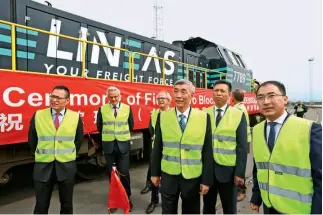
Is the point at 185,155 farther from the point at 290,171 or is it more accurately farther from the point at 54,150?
the point at 54,150

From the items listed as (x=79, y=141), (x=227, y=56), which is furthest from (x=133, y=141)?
(x=227, y=56)

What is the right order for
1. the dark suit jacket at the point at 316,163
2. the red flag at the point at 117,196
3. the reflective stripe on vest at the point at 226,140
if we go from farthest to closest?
1. the red flag at the point at 117,196
2. the reflective stripe on vest at the point at 226,140
3. the dark suit jacket at the point at 316,163

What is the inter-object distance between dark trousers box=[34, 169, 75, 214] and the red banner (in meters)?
0.94

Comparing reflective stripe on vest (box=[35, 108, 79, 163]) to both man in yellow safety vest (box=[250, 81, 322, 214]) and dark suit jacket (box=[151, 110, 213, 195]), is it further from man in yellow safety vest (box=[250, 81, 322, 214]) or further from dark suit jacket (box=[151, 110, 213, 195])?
man in yellow safety vest (box=[250, 81, 322, 214])

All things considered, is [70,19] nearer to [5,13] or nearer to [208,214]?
[5,13]

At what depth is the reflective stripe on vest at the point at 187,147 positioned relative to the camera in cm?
221

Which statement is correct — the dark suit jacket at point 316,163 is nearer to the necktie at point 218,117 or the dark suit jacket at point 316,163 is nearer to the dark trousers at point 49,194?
the necktie at point 218,117

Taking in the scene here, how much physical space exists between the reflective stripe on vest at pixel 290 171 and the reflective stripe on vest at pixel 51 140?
1.88 meters

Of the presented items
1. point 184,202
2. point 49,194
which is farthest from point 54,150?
point 184,202

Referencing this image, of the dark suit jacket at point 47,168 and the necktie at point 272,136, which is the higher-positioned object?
the necktie at point 272,136

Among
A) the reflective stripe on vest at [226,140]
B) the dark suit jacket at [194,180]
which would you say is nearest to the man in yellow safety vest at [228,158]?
the reflective stripe on vest at [226,140]

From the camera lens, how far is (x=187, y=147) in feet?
7.28

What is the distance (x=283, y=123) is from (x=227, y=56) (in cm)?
905

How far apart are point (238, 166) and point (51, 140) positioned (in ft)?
6.12
